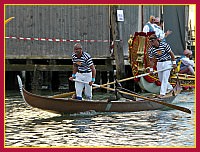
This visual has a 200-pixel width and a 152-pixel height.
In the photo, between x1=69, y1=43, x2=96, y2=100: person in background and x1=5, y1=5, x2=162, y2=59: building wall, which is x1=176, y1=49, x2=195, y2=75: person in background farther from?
x1=69, y1=43, x2=96, y2=100: person in background

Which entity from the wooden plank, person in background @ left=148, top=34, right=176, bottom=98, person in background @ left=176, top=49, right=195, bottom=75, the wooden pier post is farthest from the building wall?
person in background @ left=148, top=34, right=176, bottom=98

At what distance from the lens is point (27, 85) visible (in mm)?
22375

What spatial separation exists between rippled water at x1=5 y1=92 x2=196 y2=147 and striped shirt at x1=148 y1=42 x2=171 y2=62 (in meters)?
1.30

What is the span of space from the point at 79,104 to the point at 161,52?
8.98ft

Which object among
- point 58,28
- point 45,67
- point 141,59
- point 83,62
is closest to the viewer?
point 83,62

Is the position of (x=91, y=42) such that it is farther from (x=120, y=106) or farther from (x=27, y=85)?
(x=120, y=106)

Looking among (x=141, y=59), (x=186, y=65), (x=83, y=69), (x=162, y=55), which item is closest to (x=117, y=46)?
(x=141, y=59)

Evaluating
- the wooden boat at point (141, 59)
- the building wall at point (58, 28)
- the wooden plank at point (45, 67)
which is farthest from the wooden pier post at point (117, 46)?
the building wall at point (58, 28)

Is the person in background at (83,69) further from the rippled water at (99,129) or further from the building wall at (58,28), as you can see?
the building wall at (58,28)

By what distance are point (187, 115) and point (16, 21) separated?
9565 mm

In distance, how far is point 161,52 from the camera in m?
15.8

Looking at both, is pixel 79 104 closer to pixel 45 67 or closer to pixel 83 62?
pixel 83 62

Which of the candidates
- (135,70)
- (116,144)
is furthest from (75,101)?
(135,70)

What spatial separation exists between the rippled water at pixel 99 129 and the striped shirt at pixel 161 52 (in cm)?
130
